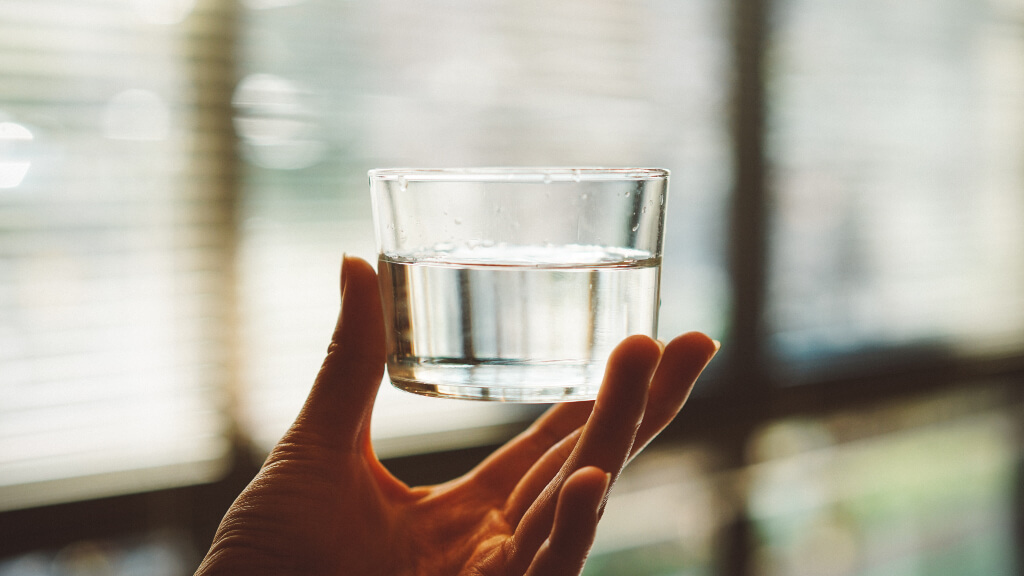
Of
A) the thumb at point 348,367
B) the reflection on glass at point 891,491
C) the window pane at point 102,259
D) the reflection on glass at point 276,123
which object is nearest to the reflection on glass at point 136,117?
the window pane at point 102,259

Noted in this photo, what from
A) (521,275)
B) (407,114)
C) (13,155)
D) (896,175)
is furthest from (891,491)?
(13,155)

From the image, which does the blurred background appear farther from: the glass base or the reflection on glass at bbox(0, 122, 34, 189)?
the glass base

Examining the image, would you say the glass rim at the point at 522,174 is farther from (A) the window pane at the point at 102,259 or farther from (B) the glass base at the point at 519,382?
(A) the window pane at the point at 102,259

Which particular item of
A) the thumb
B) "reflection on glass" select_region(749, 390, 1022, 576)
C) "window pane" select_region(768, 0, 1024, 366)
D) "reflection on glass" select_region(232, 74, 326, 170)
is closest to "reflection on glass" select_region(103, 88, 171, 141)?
"reflection on glass" select_region(232, 74, 326, 170)

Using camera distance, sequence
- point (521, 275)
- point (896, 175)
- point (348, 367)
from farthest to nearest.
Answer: point (896, 175) → point (348, 367) → point (521, 275)

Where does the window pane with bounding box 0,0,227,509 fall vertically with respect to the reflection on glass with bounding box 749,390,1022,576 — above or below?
above

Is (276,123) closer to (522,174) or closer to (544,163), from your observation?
(544,163)

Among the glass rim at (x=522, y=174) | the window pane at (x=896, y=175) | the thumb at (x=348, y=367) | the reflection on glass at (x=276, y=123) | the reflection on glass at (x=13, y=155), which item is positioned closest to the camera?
the glass rim at (x=522, y=174)

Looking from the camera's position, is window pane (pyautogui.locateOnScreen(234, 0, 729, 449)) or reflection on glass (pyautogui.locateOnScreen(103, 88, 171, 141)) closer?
reflection on glass (pyautogui.locateOnScreen(103, 88, 171, 141))
